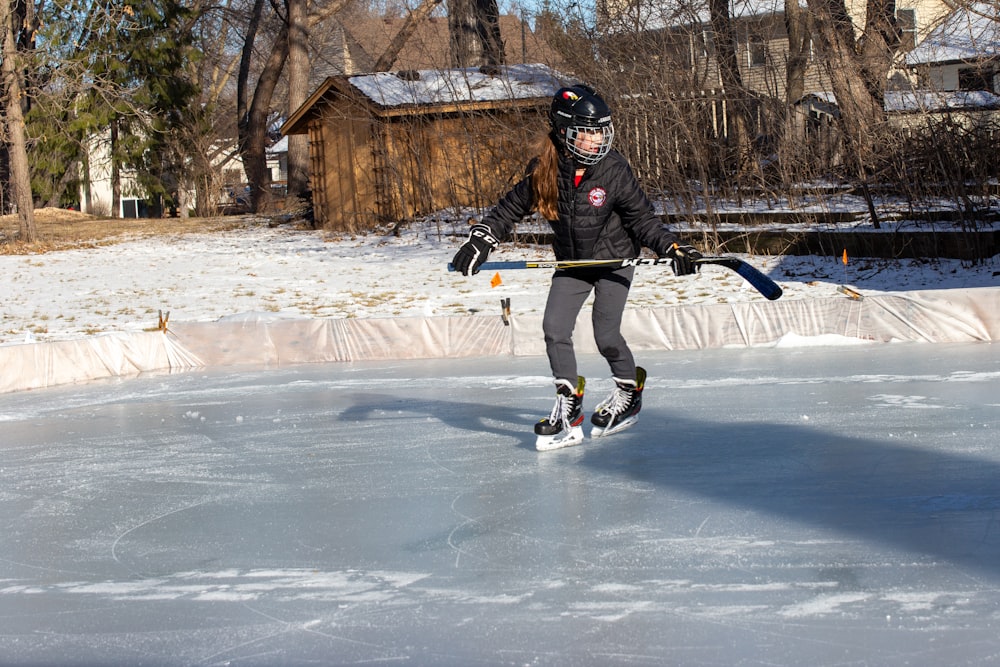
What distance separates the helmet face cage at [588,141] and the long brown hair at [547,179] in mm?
114

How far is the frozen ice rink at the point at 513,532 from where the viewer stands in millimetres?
2799

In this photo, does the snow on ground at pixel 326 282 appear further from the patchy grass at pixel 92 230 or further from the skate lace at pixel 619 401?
the skate lace at pixel 619 401

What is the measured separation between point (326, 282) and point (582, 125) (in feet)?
33.4

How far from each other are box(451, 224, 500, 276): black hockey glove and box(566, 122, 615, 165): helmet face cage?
593 mm

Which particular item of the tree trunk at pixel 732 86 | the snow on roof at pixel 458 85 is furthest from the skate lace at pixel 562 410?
the snow on roof at pixel 458 85

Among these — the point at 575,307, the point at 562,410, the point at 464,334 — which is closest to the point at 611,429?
the point at 562,410

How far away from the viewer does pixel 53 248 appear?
65.6 ft

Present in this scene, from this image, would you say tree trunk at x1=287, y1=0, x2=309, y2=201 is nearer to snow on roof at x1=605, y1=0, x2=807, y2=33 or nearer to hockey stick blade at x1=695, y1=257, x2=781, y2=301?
snow on roof at x1=605, y1=0, x2=807, y2=33

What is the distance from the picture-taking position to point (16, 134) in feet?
66.5

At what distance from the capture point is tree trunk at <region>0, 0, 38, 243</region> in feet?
66.2

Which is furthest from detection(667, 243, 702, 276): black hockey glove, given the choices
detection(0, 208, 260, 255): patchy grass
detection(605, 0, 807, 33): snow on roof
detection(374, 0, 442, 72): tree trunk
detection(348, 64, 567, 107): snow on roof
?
detection(374, 0, 442, 72): tree trunk

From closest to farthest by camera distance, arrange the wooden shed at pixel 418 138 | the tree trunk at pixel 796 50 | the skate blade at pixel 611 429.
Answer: the skate blade at pixel 611 429 < the tree trunk at pixel 796 50 < the wooden shed at pixel 418 138

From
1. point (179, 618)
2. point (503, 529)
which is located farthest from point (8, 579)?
point (503, 529)

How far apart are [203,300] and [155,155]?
20874 millimetres
